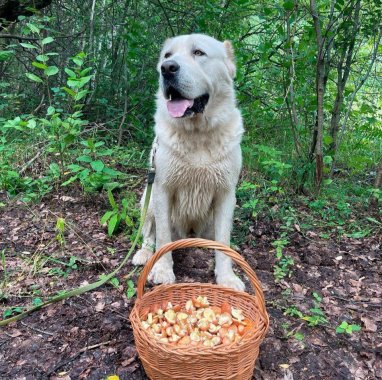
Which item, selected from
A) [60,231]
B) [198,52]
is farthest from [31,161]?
[198,52]

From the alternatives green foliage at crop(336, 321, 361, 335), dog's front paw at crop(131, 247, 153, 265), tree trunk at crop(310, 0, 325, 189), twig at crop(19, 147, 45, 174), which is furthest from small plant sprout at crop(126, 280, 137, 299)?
tree trunk at crop(310, 0, 325, 189)

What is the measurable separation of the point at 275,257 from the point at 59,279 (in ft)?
5.06

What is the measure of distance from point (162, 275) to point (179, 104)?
1087 millimetres

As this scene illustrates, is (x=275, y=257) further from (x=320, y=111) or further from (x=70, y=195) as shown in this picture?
(x=70, y=195)

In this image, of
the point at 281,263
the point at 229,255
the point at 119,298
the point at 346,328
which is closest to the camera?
the point at 229,255

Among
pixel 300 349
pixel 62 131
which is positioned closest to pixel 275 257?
pixel 300 349

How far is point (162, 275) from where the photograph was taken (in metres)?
2.68

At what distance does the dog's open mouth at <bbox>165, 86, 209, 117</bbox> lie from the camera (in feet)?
8.32

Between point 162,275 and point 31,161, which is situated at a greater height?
point 31,161

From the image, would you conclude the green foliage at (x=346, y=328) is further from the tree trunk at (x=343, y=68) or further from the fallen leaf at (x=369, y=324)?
the tree trunk at (x=343, y=68)

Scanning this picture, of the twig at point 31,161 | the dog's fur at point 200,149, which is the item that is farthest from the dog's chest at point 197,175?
the twig at point 31,161

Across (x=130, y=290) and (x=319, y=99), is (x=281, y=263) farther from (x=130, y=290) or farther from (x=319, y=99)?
(x=319, y=99)

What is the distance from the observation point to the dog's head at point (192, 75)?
2.46 metres

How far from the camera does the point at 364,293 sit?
2.76 m
